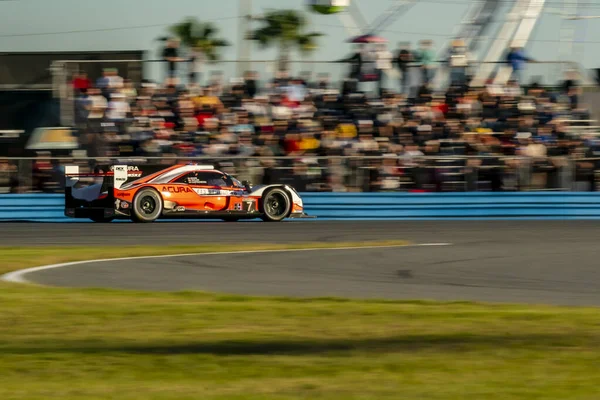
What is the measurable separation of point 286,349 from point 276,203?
1250 centimetres

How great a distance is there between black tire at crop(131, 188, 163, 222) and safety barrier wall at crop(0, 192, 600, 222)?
1895mm

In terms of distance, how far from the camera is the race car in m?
17.1

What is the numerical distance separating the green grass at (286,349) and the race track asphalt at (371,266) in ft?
3.29

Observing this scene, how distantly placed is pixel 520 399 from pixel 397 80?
15780 mm

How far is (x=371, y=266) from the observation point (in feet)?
34.0

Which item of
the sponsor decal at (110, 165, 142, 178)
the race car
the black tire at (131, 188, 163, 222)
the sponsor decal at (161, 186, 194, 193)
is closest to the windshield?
the race car

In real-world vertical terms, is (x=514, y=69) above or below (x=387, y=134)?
above

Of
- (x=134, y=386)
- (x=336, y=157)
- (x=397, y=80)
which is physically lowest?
(x=134, y=386)

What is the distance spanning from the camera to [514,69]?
2005cm

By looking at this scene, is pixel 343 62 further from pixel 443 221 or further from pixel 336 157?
pixel 443 221

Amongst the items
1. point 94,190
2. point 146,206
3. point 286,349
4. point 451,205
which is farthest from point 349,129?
point 286,349

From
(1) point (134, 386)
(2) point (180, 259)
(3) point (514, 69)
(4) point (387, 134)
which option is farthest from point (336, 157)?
(1) point (134, 386)

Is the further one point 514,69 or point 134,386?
point 514,69

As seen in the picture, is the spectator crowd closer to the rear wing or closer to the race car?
the race car
